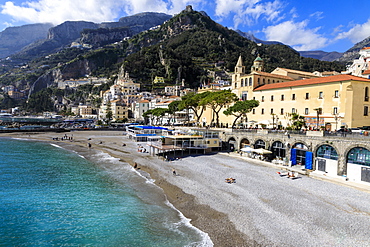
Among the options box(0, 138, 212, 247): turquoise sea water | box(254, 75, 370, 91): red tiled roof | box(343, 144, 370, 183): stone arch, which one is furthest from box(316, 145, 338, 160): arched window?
box(0, 138, 212, 247): turquoise sea water

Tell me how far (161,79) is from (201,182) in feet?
415

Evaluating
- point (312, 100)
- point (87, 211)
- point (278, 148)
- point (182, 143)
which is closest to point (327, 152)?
point (278, 148)

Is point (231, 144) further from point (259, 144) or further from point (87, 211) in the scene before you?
point (87, 211)

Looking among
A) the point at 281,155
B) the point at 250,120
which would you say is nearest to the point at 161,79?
the point at 250,120

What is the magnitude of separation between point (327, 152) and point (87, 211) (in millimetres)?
24386

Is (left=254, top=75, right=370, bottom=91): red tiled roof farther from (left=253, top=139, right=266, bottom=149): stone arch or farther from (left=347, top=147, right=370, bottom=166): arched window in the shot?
(left=347, top=147, right=370, bottom=166): arched window

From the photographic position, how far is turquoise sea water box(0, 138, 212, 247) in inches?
538

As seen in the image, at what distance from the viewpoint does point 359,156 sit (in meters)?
22.1

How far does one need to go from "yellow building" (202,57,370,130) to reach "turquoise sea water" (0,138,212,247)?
26856 millimetres

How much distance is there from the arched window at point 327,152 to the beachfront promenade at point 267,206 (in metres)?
3.48

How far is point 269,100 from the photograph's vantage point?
43344 millimetres

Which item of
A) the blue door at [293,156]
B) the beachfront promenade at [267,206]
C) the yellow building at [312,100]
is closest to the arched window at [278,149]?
the blue door at [293,156]

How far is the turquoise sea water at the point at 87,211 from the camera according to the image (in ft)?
44.8

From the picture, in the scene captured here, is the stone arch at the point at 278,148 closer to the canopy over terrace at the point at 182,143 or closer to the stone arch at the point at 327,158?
the stone arch at the point at 327,158
